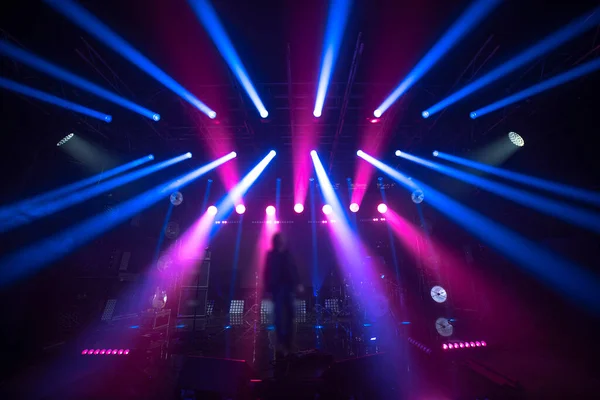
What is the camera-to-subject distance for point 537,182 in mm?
5977

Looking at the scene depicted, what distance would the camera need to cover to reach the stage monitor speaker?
2979mm

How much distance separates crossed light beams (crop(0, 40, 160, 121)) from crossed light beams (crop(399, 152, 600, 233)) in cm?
769

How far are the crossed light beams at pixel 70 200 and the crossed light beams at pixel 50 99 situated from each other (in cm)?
192

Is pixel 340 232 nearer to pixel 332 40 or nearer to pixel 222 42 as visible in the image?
pixel 332 40

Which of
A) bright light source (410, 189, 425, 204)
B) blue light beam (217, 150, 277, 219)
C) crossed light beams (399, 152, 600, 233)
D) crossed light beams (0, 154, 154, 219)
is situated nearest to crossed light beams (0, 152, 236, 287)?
crossed light beams (0, 154, 154, 219)

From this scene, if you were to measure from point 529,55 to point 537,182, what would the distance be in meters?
→ 2.98

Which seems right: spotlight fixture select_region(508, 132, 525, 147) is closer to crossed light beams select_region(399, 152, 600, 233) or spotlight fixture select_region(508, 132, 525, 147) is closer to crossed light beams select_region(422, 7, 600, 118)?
crossed light beams select_region(399, 152, 600, 233)

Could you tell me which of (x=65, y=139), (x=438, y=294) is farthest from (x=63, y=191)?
(x=438, y=294)

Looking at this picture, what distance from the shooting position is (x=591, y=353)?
5.17 m

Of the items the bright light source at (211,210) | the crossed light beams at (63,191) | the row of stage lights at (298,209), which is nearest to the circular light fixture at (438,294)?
the row of stage lights at (298,209)

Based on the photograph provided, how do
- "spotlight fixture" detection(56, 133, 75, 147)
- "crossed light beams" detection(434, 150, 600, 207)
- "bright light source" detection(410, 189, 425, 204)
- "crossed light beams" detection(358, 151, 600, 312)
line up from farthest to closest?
1. "bright light source" detection(410, 189, 425, 204)
2. "spotlight fixture" detection(56, 133, 75, 147)
3. "crossed light beams" detection(358, 151, 600, 312)
4. "crossed light beams" detection(434, 150, 600, 207)

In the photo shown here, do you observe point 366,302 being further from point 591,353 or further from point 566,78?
point 566,78

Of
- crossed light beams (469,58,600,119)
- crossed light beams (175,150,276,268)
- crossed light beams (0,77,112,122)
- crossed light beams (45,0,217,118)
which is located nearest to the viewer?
crossed light beams (45,0,217,118)

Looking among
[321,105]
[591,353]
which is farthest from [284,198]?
[591,353]
